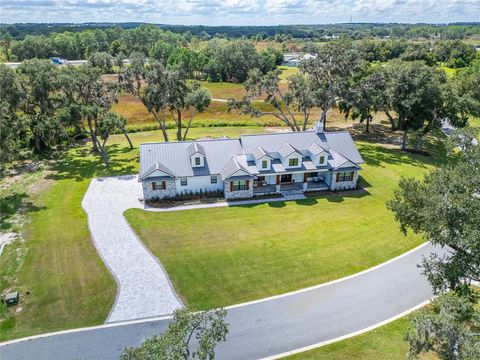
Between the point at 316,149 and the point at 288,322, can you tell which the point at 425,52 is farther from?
the point at 288,322

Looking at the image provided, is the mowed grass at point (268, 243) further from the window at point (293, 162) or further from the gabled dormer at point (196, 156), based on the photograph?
the gabled dormer at point (196, 156)

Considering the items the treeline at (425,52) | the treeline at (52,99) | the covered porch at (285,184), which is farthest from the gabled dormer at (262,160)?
the treeline at (425,52)

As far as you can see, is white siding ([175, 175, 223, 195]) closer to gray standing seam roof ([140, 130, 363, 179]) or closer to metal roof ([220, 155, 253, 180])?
gray standing seam roof ([140, 130, 363, 179])

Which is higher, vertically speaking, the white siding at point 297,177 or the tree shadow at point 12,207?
the white siding at point 297,177

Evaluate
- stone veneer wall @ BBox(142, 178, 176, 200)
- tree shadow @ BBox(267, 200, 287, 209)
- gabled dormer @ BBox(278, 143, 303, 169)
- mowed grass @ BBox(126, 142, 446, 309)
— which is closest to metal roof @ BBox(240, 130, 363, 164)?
gabled dormer @ BBox(278, 143, 303, 169)

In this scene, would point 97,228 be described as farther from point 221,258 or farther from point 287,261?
point 287,261

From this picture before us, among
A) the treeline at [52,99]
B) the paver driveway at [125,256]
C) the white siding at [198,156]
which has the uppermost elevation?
the treeline at [52,99]

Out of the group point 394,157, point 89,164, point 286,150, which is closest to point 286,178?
point 286,150
